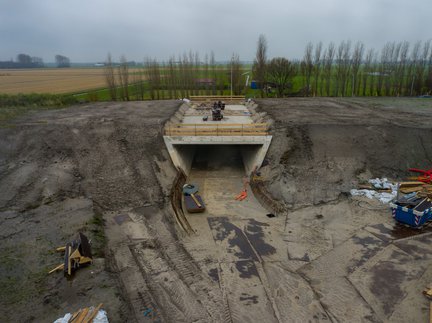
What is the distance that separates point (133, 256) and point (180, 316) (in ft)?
13.0

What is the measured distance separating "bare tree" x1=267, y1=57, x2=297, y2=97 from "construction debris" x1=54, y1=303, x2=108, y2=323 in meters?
43.3

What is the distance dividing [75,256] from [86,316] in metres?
2.94

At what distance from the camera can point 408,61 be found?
154 feet

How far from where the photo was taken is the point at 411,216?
45.6 feet

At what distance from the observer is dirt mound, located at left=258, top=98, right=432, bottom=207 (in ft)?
59.9

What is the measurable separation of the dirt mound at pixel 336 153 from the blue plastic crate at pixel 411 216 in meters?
3.52

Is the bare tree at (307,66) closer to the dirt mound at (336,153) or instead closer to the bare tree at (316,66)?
the bare tree at (316,66)

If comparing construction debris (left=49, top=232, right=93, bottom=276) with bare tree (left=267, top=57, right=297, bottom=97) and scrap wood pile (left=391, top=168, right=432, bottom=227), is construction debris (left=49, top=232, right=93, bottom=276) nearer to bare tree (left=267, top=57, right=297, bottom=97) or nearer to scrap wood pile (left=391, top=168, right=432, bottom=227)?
scrap wood pile (left=391, top=168, right=432, bottom=227)

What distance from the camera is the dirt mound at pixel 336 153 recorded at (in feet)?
59.9

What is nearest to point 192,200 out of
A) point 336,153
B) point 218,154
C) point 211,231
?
point 211,231

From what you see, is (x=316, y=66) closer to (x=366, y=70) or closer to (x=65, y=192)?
(x=366, y=70)


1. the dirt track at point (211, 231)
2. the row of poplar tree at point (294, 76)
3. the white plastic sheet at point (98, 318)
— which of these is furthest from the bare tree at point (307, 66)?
the white plastic sheet at point (98, 318)

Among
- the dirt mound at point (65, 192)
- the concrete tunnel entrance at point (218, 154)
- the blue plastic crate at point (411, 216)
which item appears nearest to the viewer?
the dirt mound at point (65, 192)

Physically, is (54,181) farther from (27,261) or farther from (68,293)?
(68,293)
